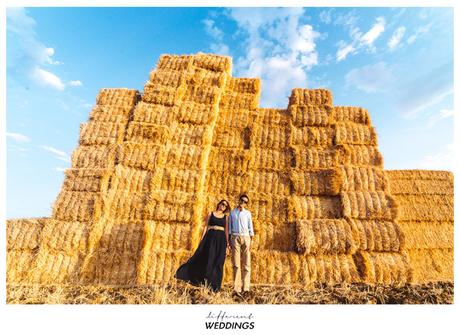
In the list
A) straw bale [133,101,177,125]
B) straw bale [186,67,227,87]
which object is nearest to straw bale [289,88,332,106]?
straw bale [186,67,227,87]

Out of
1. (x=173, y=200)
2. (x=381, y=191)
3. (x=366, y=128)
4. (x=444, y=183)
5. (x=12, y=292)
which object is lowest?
(x=12, y=292)

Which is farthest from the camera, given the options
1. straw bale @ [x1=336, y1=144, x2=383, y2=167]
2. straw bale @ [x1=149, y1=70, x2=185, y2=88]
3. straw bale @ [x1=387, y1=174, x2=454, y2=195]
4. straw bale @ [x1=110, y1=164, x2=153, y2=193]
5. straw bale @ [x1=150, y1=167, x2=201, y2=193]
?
straw bale @ [x1=149, y1=70, x2=185, y2=88]

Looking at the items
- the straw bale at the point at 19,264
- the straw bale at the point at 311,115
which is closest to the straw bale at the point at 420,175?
the straw bale at the point at 311,115

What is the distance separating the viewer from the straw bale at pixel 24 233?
8.49 meters

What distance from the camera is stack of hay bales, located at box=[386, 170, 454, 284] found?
366 inches

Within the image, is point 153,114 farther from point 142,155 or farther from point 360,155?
point 360,155

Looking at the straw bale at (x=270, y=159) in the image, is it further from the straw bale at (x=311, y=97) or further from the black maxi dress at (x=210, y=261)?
the black maxi dress at (x=210, y=261)

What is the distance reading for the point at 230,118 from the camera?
10609 millimetres

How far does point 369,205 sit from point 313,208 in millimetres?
1494

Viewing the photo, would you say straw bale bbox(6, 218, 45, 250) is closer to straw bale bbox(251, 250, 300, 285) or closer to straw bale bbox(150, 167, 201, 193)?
straw bale bbox(150, 167, 201, 193)

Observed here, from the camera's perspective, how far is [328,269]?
26.0 ft

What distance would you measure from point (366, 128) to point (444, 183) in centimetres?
326
